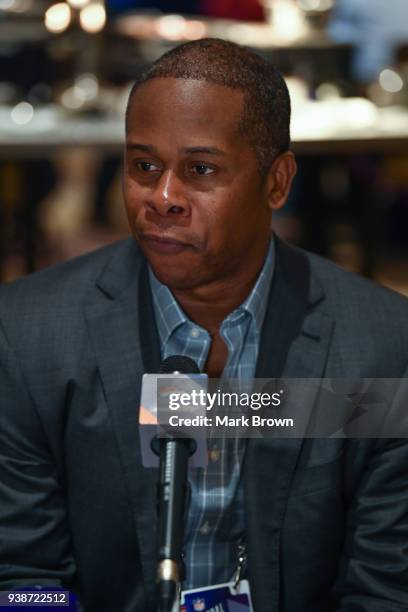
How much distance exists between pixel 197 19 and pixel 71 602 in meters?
3.79

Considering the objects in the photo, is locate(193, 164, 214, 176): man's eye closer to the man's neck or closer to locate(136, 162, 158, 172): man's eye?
locate(136, 162, 158, 172): man's eye

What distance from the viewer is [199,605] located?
1.30m

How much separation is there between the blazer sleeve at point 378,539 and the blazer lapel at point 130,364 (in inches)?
12.0

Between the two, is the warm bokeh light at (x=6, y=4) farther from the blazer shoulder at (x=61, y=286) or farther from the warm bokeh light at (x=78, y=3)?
the blazer shoulder at (x=61, y=286)

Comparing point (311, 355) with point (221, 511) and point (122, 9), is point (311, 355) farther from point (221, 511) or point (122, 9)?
point (122, 9)

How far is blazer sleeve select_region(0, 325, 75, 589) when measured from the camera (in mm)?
1335

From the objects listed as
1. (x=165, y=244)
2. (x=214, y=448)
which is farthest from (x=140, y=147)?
(x=214, y=448)

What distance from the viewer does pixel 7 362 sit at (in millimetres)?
1375

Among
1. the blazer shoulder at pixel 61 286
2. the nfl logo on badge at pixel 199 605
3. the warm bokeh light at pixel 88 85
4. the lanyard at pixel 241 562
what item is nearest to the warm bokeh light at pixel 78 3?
the warm bokeh light at pixel 88 85

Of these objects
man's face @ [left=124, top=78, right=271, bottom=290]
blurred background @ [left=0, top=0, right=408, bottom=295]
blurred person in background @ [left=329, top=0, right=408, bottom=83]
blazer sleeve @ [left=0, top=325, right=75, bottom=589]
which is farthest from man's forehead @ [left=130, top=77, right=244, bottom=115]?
blurred person in background @ [left=329, top=0, right=408, bottom=83]

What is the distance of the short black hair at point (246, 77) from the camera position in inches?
49.4

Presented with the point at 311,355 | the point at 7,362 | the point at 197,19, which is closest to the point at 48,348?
the point at 7,362

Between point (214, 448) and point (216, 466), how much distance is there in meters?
0.03

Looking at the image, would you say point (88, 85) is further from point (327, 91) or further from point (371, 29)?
point (371, 29)
